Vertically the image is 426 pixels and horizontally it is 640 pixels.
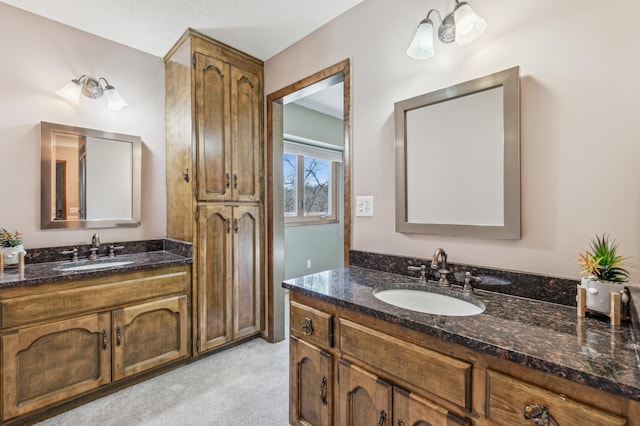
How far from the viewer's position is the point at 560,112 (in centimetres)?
112

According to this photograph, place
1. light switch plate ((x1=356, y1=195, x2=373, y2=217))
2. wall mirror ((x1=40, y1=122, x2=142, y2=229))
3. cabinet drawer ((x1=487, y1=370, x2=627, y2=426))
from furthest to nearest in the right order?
1. wall mirror ((x1=40, y1=122, x2=142, y2=229))
2. light switch plate ((x1=356, y1=195, x2=373, y2=217))
3. cabinet drawer ((x1=487, y1=370, x2=627, y2=426))

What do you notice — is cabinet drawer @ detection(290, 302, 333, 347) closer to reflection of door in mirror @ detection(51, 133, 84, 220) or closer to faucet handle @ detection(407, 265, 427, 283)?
faucet handle @ detection(407, 265, 427, 283)

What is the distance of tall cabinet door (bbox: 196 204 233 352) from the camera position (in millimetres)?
2256

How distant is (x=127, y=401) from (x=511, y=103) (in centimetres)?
267

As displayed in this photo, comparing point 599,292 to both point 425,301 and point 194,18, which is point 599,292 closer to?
point 425,301

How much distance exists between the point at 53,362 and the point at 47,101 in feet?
5.63

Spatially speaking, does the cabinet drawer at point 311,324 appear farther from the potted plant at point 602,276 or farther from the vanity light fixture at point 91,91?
the vanity light fixture at point 91,91

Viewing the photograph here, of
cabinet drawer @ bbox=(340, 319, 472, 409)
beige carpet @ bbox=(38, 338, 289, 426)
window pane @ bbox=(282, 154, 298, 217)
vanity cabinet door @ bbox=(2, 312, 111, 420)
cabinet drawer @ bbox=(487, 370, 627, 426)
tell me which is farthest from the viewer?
window pane @ bbox=(282, 154, 298, 217)

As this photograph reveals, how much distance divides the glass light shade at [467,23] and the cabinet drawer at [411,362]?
4.19 ft

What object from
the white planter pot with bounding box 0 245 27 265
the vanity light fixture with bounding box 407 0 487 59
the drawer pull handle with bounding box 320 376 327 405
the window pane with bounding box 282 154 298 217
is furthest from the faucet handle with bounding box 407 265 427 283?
the window pane with bounding box 282 154 298 217

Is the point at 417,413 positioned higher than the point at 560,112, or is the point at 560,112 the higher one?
the point at 560,112

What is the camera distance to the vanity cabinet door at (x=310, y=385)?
128 cm

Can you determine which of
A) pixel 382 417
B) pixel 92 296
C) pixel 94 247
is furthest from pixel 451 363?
pixel 94 247

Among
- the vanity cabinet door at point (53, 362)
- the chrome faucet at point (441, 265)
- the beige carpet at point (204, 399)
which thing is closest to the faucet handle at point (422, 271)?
the chrome faucet at point (441, 265)
